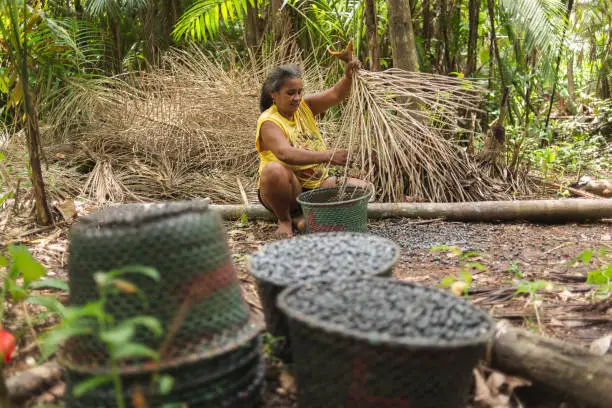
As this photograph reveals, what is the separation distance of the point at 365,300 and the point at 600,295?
1236mm

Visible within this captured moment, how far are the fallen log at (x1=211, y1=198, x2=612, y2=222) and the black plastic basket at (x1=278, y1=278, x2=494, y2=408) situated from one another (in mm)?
2209

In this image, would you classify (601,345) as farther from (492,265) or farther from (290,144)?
(290,144)

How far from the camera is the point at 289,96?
3.24 meters

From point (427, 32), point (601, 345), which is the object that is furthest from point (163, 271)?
point (427, 32)

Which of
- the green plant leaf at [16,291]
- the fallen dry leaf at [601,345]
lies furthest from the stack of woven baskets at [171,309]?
the fallen dry leaf at [601,345]

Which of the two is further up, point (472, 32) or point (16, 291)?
point (472, 32)

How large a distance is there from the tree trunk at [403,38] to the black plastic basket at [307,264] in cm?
231

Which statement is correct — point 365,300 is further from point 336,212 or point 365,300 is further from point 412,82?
point 412,82

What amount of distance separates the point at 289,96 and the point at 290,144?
1.00 feet

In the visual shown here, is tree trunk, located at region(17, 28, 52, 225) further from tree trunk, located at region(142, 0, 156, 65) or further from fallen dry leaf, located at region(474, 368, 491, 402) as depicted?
tree trunk, located at region(142, 0, 156, 65)

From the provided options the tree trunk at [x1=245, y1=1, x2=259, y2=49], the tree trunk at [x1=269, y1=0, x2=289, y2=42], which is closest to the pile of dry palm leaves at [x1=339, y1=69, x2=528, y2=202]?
the tree trunk at [x1=269, y1=0, x2=289, y2=42]

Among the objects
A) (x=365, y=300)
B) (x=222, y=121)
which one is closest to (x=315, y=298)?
Answer: (x=365, y=300)

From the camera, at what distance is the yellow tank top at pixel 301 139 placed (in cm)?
332

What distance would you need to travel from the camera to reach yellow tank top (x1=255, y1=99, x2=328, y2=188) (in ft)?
10.9
